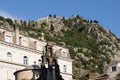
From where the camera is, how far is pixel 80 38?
18038 centimetres

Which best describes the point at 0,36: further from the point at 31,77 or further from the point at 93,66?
the point at 93,66

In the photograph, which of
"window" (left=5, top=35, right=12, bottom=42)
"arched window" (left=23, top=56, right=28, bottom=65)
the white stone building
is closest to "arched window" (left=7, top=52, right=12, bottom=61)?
the white stone building

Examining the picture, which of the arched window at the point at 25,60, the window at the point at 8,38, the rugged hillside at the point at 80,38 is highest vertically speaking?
the rugged hillside at the point at 80,38

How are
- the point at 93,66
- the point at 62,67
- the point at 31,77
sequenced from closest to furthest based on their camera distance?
the point at 31,77
the point at 62,67
the point at 93,66

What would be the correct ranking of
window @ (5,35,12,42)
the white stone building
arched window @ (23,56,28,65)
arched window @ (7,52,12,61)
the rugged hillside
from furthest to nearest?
the rugged hillside < arched window @ (23,56,28,65) < window @ (5,35,12,42) < arched window @ (7,52,12,61) < the white stone building

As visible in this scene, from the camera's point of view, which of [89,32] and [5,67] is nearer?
[5,67]

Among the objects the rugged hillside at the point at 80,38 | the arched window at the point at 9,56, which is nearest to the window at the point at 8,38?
the arched window at the point at 9,56

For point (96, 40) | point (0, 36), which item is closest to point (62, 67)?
point (0, 36)

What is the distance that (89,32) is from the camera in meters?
Answer: 187

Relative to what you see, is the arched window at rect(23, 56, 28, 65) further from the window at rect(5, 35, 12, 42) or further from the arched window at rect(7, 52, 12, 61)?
the window at rect(5, 35, 12, 42)

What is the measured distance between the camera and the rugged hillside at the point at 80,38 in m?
149

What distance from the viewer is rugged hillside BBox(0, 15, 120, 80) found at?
149 metres

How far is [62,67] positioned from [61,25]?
10303 centimetres

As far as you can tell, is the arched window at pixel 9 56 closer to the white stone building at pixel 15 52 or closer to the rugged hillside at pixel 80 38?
the white stone building at pixel 15 52
